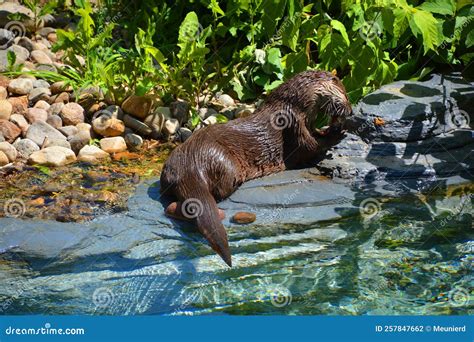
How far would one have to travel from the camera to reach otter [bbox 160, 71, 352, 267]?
4746 millimetres

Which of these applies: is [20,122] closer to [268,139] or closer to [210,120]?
[210,120]

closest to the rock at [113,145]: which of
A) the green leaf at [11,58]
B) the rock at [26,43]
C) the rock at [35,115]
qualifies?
the rock at [35,115]

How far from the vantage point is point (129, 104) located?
6293mm

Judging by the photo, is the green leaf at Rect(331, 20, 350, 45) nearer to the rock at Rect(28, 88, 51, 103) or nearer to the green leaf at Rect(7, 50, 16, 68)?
the rock at Rect(28, 88, 51, 103)

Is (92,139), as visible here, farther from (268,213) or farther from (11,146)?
(268,213)

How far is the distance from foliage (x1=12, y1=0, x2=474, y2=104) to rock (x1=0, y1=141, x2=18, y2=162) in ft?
3.08

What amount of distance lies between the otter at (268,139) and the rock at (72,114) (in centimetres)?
166

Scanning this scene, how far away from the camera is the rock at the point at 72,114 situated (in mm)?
6219

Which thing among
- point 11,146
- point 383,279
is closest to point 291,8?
point 11,146

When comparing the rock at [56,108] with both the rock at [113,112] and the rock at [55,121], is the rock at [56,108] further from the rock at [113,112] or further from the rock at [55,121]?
the rock at [113,112]

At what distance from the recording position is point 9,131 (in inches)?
235

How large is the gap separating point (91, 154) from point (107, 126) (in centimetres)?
39

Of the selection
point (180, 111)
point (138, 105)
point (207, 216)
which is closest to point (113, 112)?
point (138, 105)

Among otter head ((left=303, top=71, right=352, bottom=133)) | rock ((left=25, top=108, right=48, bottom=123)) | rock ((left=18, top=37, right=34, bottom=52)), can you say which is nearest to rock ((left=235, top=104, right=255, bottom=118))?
otter head ((left=303, top=71, right=352, bottom=133))
